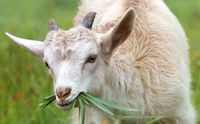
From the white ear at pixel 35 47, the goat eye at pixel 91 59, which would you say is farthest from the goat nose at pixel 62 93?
the white ear at pixel 35 47

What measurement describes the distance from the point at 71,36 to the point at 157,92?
46.9 inches

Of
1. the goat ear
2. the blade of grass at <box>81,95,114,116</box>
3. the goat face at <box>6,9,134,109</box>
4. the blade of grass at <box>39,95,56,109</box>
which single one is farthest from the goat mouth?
the goat ear

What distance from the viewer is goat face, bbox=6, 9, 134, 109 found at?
695 centimetres

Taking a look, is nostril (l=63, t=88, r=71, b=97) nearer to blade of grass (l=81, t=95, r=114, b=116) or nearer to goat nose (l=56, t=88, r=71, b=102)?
goat nose (l=56, t=88, r=71, b=102)

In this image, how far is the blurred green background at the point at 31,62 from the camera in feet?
28.9

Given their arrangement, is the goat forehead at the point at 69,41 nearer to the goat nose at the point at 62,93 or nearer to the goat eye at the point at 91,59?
the goat eye at the point at 91,59

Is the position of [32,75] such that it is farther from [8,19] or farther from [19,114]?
[8,19]

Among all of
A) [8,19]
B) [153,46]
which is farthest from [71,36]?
[8,19]

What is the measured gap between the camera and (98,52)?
24.2 feet

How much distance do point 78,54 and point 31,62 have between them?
3991 mm

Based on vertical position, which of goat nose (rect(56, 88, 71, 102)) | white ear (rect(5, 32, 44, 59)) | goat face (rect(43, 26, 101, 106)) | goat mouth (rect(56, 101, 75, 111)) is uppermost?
white ear (rect(5, 32, 44, 59))

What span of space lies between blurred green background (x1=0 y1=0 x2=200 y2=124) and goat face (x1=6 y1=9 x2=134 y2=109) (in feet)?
1.59

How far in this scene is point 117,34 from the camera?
24.3 feet

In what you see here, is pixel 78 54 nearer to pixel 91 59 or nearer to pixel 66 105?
pixel 91 59
